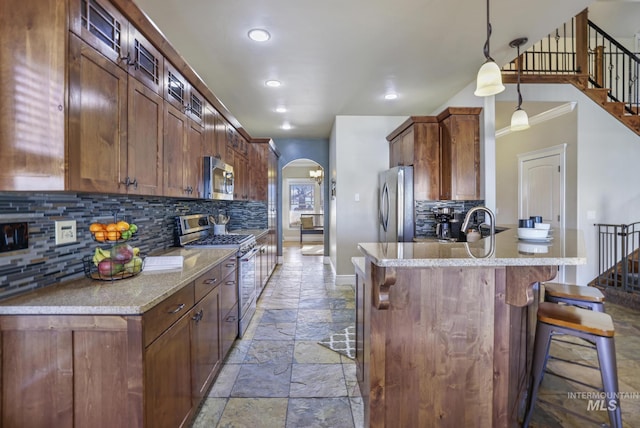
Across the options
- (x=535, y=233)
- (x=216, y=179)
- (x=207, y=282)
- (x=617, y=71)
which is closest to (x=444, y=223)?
(x=535, y=233)

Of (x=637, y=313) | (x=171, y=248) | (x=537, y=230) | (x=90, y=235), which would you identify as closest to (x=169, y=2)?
(x=90, y=235)

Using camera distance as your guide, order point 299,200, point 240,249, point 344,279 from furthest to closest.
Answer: point 299,200 < point 344,279 < point 240,249

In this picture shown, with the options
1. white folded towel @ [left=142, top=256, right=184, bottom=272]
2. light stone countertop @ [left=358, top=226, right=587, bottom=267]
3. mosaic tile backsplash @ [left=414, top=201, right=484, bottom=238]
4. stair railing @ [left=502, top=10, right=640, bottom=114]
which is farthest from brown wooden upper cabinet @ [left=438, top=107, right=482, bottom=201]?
white folded towel @ [left=142, top=256, right=184, bottom=272]

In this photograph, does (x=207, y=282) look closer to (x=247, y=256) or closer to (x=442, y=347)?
(x=247, y=256)

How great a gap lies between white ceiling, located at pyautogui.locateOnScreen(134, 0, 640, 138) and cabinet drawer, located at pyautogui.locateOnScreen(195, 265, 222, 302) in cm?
192

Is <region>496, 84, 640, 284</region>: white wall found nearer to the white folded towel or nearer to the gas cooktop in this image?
the gas cooktop

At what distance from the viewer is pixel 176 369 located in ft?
4.92

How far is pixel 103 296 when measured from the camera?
1.28m

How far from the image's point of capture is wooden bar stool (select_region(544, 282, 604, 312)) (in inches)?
78.0

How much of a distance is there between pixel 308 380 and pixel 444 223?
2.43 meters

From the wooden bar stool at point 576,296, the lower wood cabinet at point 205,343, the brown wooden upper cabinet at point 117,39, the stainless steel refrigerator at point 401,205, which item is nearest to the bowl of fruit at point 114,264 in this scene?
the lower wood cabinet at point 205,343

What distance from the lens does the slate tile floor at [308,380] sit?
1828 mm

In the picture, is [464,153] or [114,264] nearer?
[114,264]

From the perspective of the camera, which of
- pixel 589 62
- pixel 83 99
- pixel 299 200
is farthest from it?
pixel 299 200
